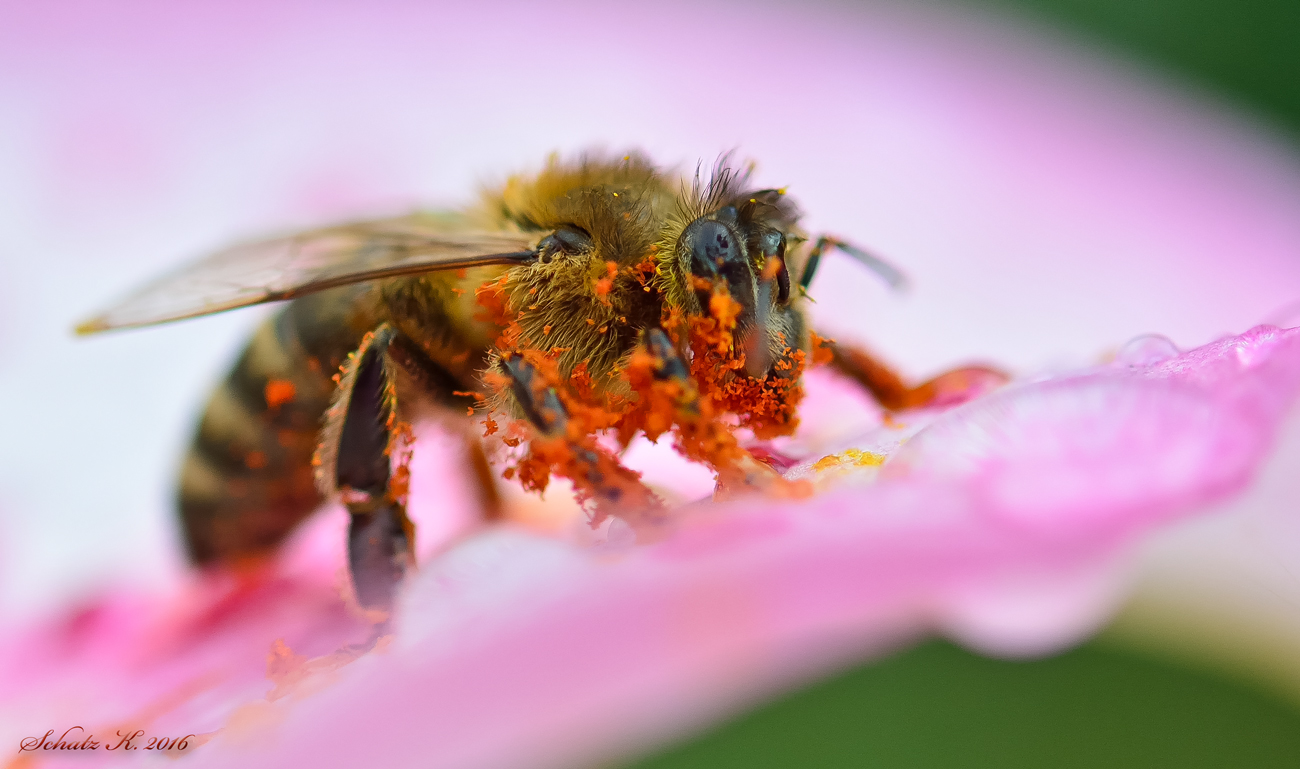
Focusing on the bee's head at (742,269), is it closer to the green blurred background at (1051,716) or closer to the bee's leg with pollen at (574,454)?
the bee's leg with pollen at (574,454)

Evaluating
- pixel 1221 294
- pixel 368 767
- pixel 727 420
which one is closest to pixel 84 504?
pixel 727 420

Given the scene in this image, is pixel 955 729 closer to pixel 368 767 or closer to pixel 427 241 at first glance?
pixel 427 241

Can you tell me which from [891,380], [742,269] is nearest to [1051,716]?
[891,380]

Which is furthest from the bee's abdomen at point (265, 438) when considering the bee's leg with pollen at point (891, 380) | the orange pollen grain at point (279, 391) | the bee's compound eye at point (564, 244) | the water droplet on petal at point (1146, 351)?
the water droplet on petal at point (1146, 351)

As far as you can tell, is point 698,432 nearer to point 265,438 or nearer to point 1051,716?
point 265,438

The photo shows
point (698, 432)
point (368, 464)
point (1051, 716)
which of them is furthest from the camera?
point (1051, 716)

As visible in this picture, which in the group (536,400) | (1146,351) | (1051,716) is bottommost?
(1051,716)

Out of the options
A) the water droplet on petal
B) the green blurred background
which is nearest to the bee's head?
the water droplet on petal

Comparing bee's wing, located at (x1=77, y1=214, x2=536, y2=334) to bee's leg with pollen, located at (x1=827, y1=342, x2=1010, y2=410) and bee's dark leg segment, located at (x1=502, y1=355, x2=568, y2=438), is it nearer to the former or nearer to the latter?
bee's dark leg segment, located at (x1=502, y1=355, x2=568, y2=438)
